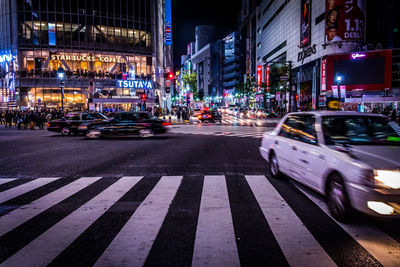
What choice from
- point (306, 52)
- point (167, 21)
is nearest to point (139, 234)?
point (306, 52)

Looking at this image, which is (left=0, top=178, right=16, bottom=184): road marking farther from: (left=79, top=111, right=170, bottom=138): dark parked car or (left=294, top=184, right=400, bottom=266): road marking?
(left=79, top=111, right=170, bottom=138): dark parked car

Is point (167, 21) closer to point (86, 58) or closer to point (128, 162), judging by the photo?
point (86, 58)

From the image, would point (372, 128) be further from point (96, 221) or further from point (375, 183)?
point (96, 221)

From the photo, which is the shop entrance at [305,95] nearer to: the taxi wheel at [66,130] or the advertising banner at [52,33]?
the advertising banner at [52,33]

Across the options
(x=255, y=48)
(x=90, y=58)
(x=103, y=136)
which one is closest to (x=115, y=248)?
(x=103, y=136)

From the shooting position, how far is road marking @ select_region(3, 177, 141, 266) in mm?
3543

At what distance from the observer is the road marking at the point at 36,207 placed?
Result: 186 inches

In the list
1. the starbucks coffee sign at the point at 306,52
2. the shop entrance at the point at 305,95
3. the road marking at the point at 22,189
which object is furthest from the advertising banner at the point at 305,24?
the road marking at the point at 22,189

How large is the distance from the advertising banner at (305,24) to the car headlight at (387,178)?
58.8 metres

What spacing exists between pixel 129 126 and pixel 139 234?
14.6m

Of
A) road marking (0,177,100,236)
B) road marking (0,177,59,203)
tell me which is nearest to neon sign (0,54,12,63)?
road marking (0,177,59,203)

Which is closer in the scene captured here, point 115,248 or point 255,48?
point 115,248

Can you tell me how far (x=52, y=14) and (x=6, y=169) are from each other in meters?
51.6

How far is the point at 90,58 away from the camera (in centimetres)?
5550
